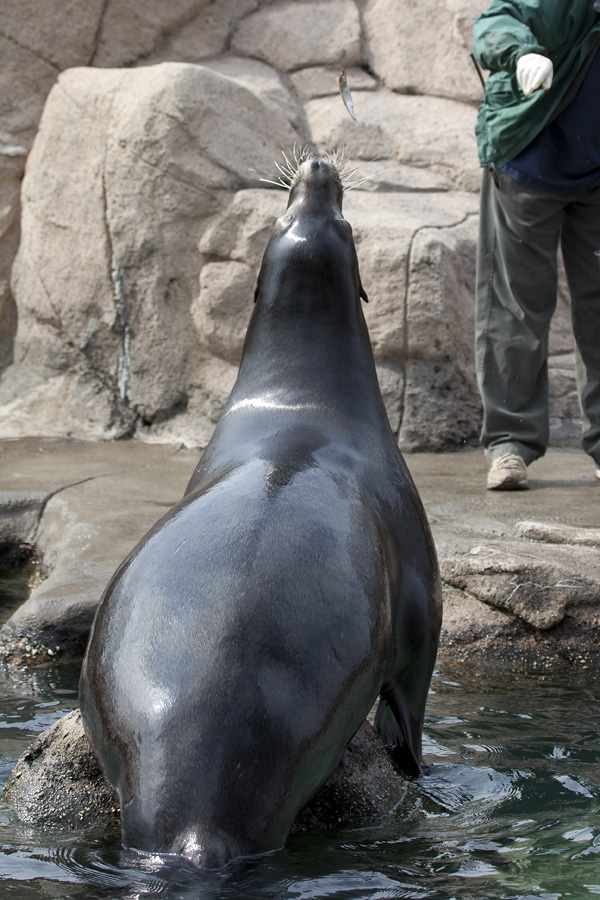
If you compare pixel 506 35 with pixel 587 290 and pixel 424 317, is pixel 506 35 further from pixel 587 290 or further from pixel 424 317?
pixel 424 317

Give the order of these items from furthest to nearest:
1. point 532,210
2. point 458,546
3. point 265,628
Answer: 1. point 532,210
2. point 458,546
3. point 265,628

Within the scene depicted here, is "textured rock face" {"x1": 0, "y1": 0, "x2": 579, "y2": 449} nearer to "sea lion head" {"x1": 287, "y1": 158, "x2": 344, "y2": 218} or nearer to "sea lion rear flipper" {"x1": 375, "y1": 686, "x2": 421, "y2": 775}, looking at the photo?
"sea lion head" {"x1": 287, "y1": 158, "x2": 344, "y2": 218}

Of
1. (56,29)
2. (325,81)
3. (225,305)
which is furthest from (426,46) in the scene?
(225,305)

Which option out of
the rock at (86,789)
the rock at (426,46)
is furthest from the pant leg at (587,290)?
the rock at (426,46)

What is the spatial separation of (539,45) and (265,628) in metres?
3.55

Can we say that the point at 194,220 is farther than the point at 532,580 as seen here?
Yes

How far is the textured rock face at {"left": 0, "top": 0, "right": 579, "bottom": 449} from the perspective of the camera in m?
6.69

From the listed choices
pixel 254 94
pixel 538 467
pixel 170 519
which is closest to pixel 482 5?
pixel 254 94

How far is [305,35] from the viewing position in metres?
8.70

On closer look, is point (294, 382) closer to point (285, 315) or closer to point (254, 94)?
point (285, 315)

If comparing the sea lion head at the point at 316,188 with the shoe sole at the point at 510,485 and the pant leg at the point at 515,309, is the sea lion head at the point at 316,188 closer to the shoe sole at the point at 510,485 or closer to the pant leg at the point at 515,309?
the pant leg at the point at 515,309

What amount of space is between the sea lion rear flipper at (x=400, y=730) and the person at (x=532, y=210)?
2.49 m

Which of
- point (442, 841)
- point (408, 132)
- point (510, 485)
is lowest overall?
point (442, 841)

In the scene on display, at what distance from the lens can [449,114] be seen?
8.12 m
